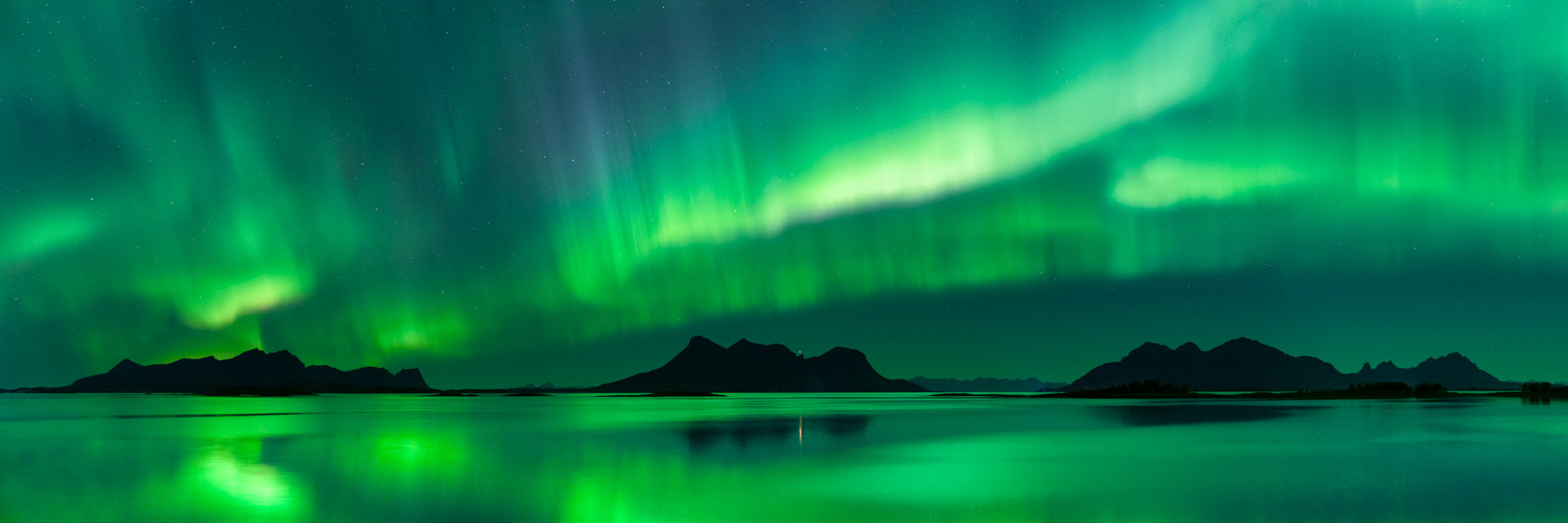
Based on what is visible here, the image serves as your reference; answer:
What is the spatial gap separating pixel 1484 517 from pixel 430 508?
2401cm

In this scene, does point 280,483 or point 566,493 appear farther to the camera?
point 280,483

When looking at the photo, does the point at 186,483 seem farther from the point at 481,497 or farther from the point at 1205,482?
the point at 1205,482

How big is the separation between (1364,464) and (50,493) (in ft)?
136

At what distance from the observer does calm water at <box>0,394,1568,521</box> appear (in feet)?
69.8

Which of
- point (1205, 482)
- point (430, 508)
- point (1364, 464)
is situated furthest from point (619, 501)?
point (1364, 464)

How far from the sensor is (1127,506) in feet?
72.0

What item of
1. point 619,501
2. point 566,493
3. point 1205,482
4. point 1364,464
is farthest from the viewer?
point 1364,464

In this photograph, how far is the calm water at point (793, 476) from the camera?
2127cm

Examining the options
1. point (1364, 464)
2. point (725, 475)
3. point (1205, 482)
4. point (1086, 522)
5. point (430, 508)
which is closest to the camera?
point (1086, 522)

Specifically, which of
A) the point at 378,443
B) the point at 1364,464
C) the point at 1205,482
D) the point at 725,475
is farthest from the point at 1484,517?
the point at 378,443

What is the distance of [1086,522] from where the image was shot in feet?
64.3

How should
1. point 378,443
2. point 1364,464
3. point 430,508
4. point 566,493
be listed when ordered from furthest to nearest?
point 378,443
point 1364,464
point 566,493
point 430,508

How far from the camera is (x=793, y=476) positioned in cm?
2903

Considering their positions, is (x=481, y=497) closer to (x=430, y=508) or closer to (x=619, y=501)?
(x=430, y=508)
